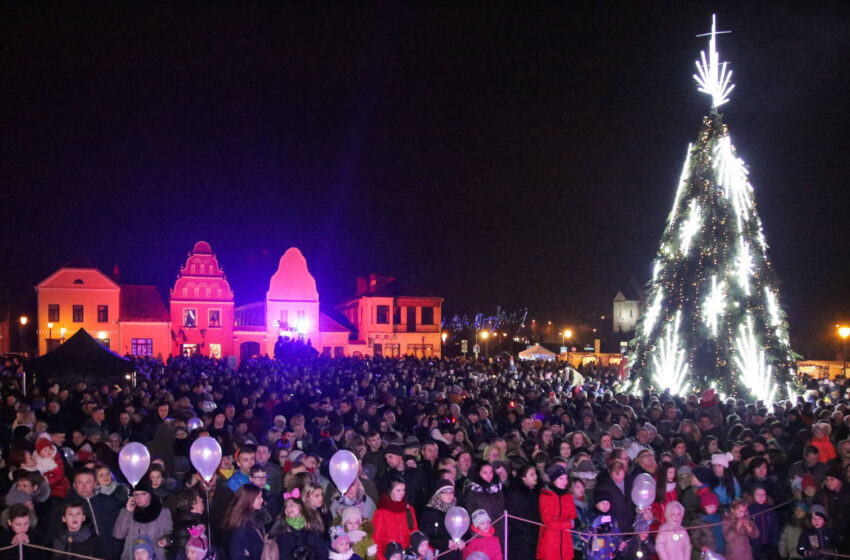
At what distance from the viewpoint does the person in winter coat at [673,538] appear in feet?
21.9

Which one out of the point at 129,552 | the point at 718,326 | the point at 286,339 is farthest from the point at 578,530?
the point at 286,339

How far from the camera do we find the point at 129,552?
19.4 ft

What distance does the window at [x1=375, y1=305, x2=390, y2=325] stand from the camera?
54.8m

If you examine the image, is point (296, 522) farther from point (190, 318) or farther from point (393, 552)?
point (190, 318)

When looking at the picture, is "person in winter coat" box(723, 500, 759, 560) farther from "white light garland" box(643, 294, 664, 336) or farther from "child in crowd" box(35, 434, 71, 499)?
"white light garland" box(643, 294, 664, 336)

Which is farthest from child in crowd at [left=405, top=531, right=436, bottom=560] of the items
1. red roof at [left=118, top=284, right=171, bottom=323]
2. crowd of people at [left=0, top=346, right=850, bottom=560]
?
red roof at [left=118, top=284, right=171, bottom=323]

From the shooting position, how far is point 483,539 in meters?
6.50

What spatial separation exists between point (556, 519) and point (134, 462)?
13.6 ft

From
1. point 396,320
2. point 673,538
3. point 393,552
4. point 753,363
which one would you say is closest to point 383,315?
point 396,320

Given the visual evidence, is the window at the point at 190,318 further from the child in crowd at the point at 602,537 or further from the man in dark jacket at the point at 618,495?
the child in crowd at the point at 602,537

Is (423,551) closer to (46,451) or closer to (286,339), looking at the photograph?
(46,451)

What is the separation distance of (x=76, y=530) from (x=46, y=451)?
2.19 metres

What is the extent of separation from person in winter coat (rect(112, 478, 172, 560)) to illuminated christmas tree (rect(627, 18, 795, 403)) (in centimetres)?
1514

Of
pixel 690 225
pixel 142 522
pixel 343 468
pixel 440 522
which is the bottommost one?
pixel 440 522
